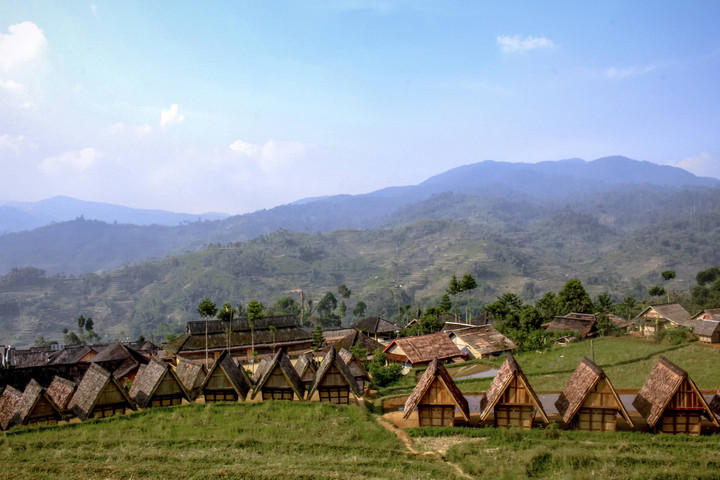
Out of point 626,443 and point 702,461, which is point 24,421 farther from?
point 702,461

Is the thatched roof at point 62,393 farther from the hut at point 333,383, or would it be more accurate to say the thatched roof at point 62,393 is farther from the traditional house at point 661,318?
the traditional house at point 661,318

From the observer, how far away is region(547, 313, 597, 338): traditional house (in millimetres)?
47469

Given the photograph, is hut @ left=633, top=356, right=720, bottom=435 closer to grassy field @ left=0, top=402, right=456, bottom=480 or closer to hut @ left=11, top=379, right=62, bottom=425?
grassy field @ left=0, top=402, right=456, bottom=480

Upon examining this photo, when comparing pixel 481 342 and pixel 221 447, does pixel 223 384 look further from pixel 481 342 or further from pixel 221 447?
pixel 481 342

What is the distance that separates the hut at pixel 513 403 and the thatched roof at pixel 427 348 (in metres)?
16.2

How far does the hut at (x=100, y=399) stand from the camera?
22656 mm

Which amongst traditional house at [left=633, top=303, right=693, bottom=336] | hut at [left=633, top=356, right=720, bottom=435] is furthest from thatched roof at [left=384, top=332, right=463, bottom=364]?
traditional house at [left=633, top=303, right=693, bottom=336]

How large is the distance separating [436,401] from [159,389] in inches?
538

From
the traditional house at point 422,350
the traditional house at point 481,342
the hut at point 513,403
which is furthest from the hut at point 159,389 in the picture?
the traditional house at point 481,342

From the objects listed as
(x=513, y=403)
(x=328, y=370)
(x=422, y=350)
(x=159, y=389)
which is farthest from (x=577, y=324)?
(x=159, y=389)

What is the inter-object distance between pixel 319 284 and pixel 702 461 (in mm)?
173110

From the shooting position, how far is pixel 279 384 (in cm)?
2544

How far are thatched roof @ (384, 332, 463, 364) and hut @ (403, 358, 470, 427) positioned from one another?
604 inches

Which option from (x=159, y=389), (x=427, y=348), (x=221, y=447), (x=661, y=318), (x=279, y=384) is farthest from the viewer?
(x=661, y=318)
